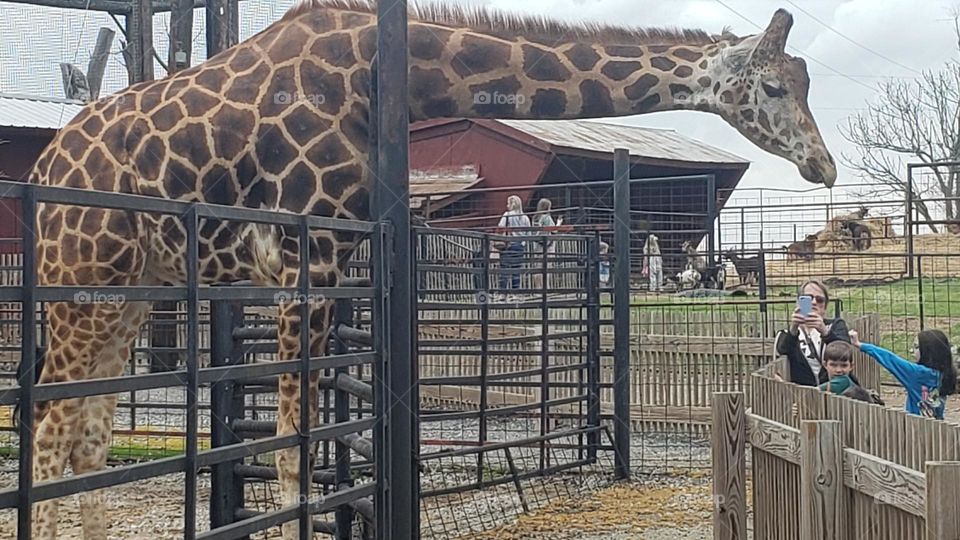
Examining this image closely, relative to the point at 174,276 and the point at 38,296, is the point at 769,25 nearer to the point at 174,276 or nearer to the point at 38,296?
the point at 174,276

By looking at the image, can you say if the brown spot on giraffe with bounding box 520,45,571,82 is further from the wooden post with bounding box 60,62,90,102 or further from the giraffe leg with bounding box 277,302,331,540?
the wooden post with bounding box 60,62,90,102

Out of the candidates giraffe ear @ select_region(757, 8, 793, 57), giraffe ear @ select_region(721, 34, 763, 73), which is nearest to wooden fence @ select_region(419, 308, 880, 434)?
giraffe ear @ select_region(721, 34, 763, 73)

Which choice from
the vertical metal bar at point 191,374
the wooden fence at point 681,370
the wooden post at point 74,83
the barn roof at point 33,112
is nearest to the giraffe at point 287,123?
the vertical metal bar at point 191,374

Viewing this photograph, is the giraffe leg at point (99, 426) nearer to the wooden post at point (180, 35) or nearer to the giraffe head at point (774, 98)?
the giraffe head at point (774, 98)

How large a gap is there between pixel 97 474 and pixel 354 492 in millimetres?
1423

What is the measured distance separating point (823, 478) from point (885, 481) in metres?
0.36

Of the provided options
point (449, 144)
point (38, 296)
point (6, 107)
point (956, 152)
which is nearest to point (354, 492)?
point (38, 296)

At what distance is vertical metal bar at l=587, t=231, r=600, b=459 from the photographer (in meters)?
8.49

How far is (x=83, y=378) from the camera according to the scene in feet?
17.5

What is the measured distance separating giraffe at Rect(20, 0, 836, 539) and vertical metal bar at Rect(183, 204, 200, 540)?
68.4 inches

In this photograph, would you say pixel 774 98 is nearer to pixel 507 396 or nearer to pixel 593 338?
pixel 593 338

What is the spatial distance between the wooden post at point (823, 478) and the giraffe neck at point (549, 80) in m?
2.13

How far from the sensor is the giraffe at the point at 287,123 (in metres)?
5.16

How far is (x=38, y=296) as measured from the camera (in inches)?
108
